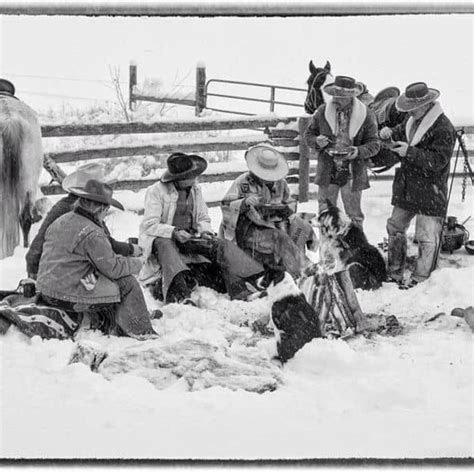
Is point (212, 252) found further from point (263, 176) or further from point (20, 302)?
point (20, 302)

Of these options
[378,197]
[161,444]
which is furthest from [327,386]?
[378,197]

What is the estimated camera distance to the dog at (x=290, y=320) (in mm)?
4137

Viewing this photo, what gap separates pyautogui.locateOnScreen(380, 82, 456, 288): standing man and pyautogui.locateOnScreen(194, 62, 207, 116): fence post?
1.40 metres

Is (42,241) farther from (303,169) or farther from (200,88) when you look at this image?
(303,169)

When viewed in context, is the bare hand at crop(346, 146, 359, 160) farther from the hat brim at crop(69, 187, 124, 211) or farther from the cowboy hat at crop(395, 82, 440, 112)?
the hat brim at crop(69, 187, 124, 211)

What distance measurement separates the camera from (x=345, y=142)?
599cm

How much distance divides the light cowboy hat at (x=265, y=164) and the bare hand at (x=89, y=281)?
1.59 metres

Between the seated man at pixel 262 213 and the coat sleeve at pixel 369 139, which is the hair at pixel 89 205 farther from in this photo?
the coat sleeve at pixel 369 139

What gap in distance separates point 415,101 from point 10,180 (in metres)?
2.75

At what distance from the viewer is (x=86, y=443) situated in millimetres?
3217

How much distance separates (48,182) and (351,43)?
3.05m

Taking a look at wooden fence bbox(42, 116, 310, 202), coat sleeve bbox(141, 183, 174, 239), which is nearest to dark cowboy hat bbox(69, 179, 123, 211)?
coat sleeve bbox(141, 183, 174, 239)

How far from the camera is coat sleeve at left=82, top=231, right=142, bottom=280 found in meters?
4.39


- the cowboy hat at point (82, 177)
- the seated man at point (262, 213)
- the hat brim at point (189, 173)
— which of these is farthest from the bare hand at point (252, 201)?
the cowboy hat at point (82, 177)
